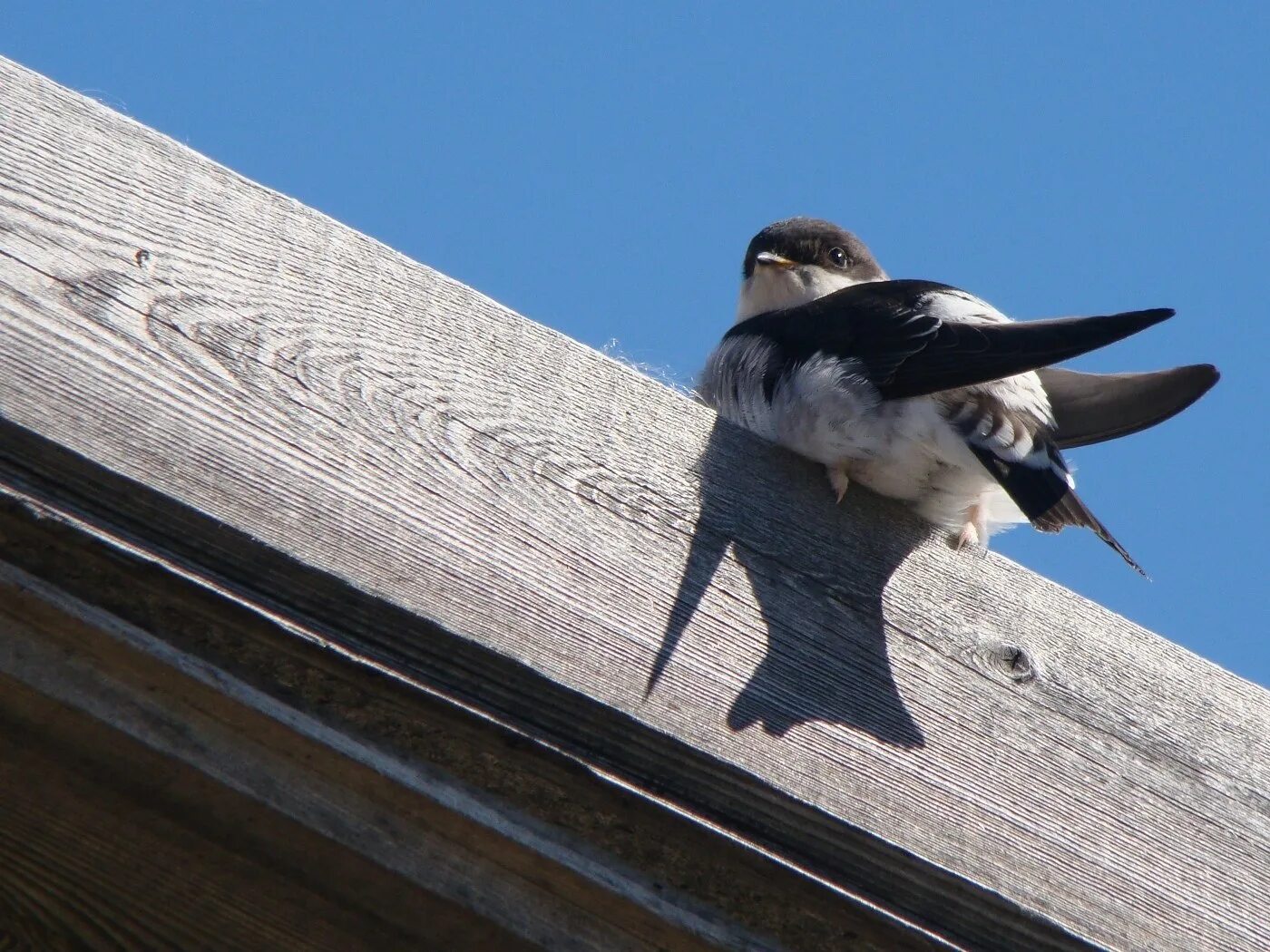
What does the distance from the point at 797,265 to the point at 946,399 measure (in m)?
2.01

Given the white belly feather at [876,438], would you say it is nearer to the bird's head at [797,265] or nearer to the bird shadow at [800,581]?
the bird shadow at [800,581]

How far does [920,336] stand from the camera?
2.66 m

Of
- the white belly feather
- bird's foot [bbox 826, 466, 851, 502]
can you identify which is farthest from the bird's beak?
bird's foot [bbox 826, 466, 851, 502]

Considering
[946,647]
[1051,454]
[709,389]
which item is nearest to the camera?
[946,647]

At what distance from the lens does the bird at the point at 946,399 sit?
221 centimetres

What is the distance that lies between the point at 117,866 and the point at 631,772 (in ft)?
1.30

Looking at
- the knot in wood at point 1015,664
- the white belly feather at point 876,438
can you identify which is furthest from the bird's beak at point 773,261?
the knot in wood at point 1015,664

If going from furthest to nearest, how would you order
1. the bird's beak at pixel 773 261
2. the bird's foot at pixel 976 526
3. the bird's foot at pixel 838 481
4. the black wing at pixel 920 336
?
1. the bird's beak at pixel 773 261
2. the bird's foot at pixel 976 526
3. the black wing at pixel 920 336
4. the bird's foot at pixel 838 481

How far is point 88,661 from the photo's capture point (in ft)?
3.50

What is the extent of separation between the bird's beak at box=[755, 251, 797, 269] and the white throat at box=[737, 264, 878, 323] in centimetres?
1

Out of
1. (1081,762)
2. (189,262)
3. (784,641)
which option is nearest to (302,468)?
(189,262)

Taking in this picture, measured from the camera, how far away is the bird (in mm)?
2215

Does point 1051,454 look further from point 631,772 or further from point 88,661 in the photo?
point 88,661

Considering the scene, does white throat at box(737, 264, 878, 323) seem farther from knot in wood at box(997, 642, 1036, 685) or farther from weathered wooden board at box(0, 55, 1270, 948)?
knot in wood at box(997, 642, 1036, 685)
